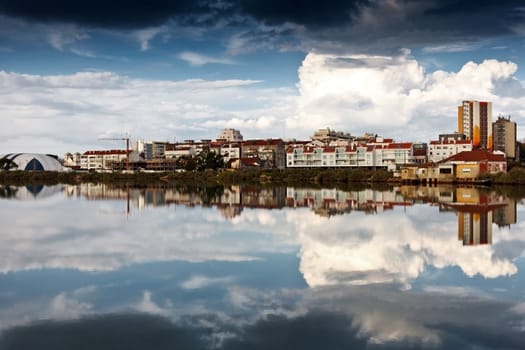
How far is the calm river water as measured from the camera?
12.9 ft

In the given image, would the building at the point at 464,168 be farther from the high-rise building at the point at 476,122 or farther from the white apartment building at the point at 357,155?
the high-rise building at the point at 476,122

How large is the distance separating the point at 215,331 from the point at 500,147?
57906 mm

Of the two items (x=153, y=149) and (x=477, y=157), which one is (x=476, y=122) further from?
(x=153, y=149)

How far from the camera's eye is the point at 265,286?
5.37 metres

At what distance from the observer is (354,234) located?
8930 mm

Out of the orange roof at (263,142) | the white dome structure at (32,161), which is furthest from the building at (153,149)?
the orange roof at (263,142)

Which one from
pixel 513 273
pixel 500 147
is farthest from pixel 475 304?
pixel 500 147

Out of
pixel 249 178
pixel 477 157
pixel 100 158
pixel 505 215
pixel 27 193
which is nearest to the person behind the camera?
pixel 505 215

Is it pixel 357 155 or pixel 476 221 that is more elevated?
pixel 357 155

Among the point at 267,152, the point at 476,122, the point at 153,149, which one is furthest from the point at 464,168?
the point at 153,149

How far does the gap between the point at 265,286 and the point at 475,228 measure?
5489 millimetres

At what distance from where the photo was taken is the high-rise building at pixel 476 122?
180 ft

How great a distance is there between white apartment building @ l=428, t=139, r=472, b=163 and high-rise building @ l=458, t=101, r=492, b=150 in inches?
496

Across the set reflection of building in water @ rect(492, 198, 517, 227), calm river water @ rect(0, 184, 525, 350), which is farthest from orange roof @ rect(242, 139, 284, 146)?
calm river water @ rect(0, 184, 525, 350)
